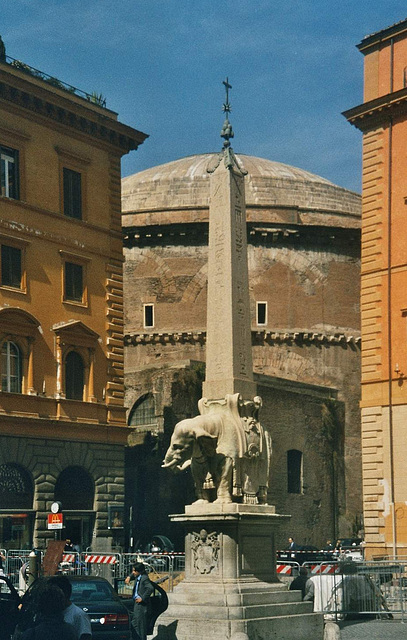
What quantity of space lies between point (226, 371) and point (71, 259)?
656 inches

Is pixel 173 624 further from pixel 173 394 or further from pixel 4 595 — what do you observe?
pixel 173 394

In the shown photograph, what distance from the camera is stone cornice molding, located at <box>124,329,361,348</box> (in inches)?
1879

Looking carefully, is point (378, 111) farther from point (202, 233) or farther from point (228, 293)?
point (228, 293)

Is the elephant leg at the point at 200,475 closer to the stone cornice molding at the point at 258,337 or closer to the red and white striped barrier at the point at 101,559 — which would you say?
the red and white striped barrier at the point at 101,559

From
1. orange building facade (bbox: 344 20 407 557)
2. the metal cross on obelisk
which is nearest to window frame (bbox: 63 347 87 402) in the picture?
orange building facade (bbox: 344 20 407 557)

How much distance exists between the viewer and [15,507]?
31.1 m

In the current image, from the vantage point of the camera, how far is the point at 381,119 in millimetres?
33312

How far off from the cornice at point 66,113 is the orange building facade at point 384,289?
674 centimetres

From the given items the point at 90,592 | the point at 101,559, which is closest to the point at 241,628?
the point at 90,592

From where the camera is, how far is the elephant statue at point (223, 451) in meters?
17.1

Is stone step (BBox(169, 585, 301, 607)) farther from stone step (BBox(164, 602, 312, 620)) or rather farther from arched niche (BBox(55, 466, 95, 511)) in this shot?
arched niche (BBox(55, 466, 95, 511))

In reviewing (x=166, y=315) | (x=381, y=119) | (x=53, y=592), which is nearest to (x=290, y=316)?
(x=166, y=315)

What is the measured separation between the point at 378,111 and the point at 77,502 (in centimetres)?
1336

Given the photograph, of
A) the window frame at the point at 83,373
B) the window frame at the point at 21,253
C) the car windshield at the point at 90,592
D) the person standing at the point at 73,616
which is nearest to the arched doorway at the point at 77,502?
the window frame at the point at 83,373
